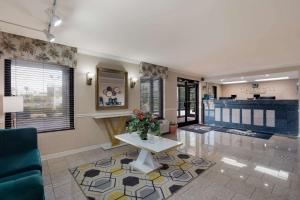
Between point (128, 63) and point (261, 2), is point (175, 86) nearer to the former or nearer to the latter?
point (128, 63)

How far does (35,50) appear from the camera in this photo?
122 inches

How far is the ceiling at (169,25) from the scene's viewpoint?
6.62 feet

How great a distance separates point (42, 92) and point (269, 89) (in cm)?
979

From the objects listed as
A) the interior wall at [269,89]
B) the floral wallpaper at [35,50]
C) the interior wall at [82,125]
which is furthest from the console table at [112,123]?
the interior wall at [269,89]

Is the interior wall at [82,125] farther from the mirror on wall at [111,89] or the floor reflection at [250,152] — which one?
the floor reflection at [250,152]

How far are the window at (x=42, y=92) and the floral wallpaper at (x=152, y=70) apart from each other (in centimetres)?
206

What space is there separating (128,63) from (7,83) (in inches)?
110

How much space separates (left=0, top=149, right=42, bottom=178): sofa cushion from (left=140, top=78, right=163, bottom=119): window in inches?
131

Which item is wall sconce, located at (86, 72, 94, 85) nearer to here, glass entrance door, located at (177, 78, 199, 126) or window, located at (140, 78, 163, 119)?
window, located at (140, 78, 163, 119)

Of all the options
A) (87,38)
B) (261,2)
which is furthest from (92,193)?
(261,2)

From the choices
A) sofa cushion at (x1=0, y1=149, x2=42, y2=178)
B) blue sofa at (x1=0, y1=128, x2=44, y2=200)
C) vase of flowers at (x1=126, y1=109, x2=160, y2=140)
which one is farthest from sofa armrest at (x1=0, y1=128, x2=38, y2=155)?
vase of flowers at (x1=126, y1=109, x2=160, y2=140)

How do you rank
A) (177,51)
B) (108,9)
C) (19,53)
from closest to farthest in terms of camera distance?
(108,9) → (19,53) → (177,51)

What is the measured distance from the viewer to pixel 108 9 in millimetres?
2096

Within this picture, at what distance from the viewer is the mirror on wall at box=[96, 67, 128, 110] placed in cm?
406
